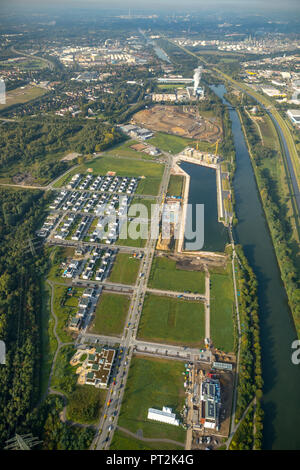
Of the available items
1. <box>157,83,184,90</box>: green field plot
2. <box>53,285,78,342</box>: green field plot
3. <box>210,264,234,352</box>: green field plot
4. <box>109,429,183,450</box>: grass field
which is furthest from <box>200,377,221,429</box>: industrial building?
<box>157,83,184,90</box>: green field plot

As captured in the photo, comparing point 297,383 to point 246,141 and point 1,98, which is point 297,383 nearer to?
point 246,141

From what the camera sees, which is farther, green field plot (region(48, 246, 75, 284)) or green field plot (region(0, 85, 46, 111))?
green field plot (region(0, 85, 46, 111))

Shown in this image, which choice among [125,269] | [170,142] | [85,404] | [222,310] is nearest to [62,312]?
[125,269]

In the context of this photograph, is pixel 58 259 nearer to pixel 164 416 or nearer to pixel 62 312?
pixel 62 312

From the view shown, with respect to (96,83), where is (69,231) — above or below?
below

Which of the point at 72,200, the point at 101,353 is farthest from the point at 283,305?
the point at 72,200

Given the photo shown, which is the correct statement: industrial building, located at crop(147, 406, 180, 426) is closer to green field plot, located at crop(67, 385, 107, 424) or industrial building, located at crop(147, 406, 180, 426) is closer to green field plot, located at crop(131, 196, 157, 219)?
green field plot, located at crop(67, 385, 107, 424)
